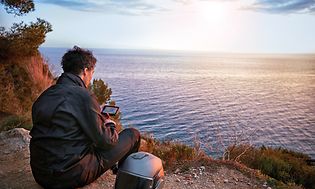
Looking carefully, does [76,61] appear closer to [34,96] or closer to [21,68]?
[34,96]

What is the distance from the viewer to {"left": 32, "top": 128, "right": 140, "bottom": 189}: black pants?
3.31 m

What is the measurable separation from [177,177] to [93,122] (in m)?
2.29

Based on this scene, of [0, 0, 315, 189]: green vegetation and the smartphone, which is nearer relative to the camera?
the smartphone

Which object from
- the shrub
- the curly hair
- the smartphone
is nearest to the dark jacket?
the curly hair

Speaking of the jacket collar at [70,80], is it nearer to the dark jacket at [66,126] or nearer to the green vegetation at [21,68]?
the dark jacket at [66,126]

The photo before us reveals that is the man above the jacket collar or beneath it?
beneath

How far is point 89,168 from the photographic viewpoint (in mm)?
3465

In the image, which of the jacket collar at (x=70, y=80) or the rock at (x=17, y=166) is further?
the rock at (x=17, y=166)

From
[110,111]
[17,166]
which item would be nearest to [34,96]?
[17,166]

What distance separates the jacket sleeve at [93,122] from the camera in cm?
308

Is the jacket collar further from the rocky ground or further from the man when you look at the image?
the rocky ground

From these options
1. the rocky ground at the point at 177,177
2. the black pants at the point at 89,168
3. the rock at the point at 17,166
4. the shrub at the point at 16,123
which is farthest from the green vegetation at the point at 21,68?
the black pants at the point at 89,168

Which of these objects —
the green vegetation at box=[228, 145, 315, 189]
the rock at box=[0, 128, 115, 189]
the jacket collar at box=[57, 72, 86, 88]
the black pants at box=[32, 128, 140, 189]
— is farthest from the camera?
the green vegetation at box=[228, 145, 315, 189]

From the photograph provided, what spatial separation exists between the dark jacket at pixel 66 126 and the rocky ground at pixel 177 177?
3.94ft
